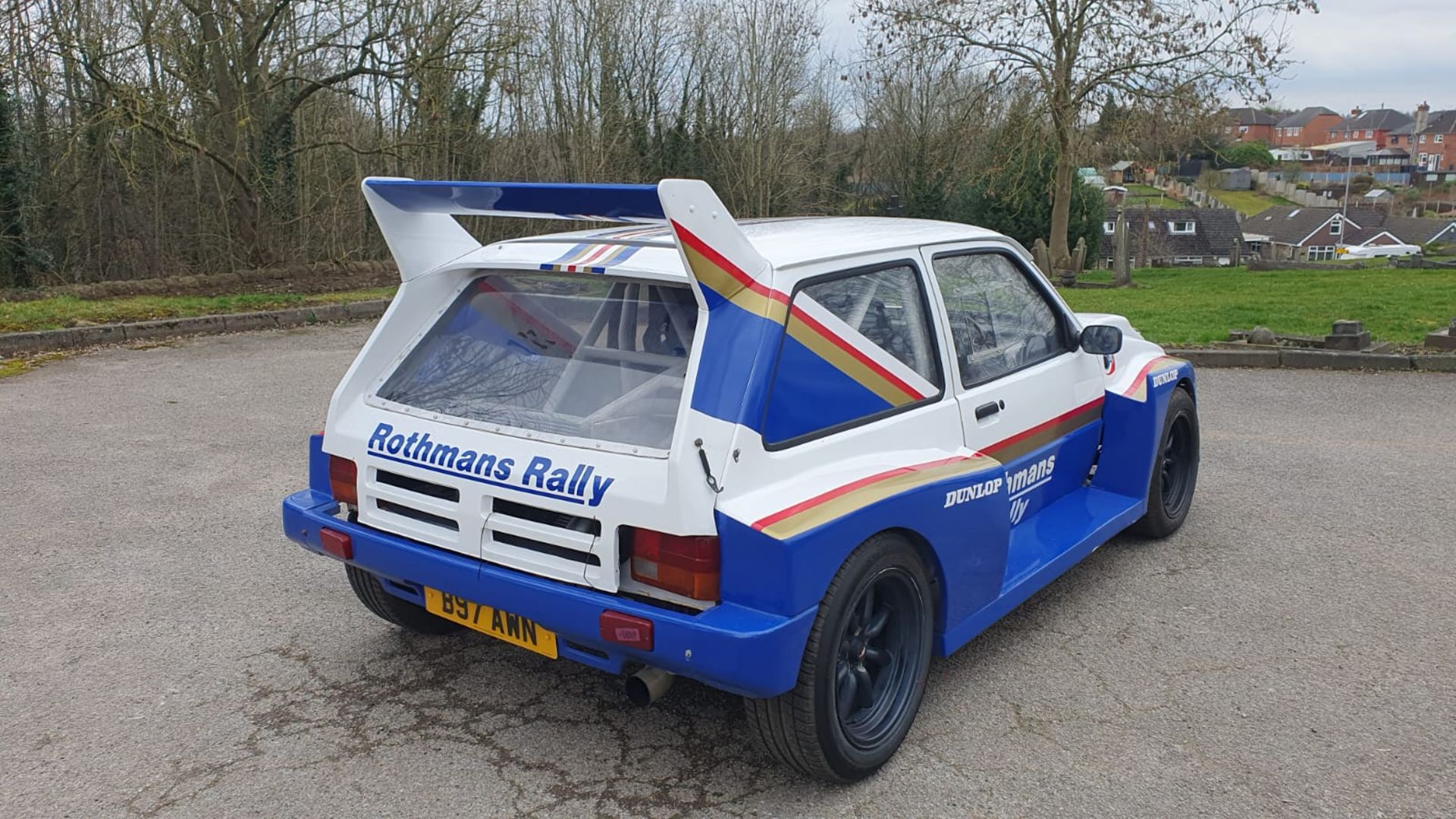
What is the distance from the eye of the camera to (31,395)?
342 inches

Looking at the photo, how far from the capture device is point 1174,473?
5.35 m

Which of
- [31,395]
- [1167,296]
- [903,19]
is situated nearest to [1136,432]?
[31,395]

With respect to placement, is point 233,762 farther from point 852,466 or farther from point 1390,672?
point 1390,672

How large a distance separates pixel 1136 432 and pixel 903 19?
19.7m

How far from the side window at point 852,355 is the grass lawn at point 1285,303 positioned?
8265mm

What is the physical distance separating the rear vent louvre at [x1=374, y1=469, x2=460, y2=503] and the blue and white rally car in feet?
0.05

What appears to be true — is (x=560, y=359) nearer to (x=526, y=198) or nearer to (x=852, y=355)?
(x=526, y=198)

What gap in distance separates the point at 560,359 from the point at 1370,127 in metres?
178

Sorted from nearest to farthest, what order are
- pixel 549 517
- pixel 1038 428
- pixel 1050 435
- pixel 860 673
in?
pixel 549 517 < pixel 860 673 < pixel 1038 428 < pixel 1050 435

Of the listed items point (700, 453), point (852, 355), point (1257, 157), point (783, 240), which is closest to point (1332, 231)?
point (1257, 157)

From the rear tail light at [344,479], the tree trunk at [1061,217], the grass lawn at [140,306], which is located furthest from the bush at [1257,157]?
the rear tail light at [344,479]

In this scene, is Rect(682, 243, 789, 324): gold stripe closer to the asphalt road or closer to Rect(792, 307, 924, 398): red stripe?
Rect(792, 307, 924, 398): red stripe

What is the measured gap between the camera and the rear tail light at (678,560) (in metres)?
2.72

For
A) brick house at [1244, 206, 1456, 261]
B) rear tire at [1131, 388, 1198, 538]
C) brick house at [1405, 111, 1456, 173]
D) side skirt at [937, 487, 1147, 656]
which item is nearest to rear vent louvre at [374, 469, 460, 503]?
side skirt at [937, 487, 1147, 656]
